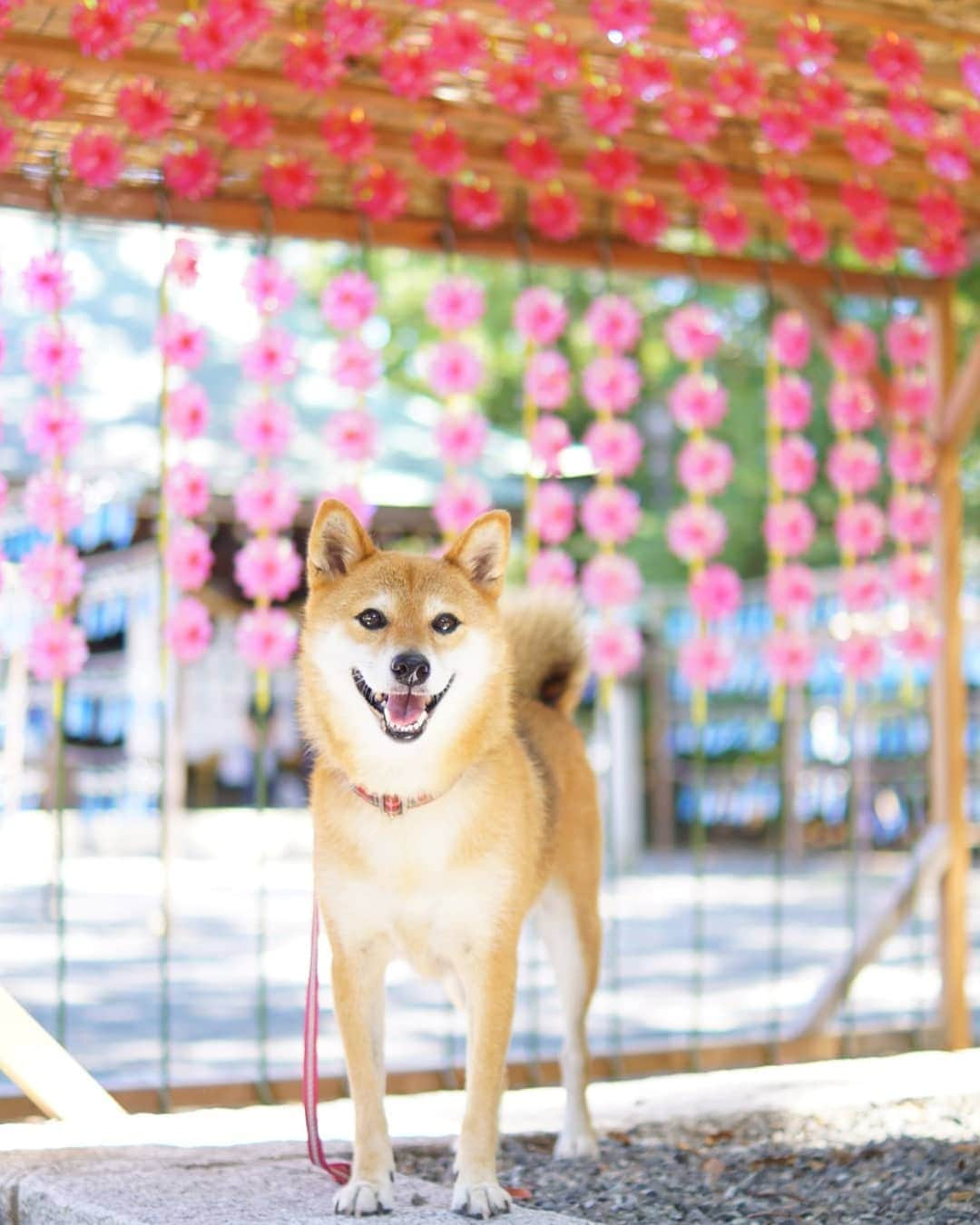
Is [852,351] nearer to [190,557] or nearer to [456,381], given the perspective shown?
[456,381]

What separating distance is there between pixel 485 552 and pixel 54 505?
2.23 metres

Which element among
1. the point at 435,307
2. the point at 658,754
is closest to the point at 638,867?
the point at 658,754

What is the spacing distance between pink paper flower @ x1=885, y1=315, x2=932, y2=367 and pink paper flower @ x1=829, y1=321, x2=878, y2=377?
0.35 ft

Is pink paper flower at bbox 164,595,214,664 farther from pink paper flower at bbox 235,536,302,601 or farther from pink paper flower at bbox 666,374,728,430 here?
pink paper flower at bbox 666,374,728,430

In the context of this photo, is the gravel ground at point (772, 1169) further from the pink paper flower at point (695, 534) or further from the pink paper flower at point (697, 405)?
the pink paper flower at point (697, 405)

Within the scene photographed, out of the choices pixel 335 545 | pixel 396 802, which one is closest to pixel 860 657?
pixel 335 545

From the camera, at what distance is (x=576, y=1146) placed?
411 centimetres

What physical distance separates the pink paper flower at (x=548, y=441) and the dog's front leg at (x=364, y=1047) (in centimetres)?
301

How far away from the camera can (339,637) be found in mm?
3436

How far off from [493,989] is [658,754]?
41.8 feet

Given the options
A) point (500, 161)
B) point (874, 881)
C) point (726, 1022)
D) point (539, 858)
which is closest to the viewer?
point (539, 858)

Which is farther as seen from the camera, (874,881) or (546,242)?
(874,881)

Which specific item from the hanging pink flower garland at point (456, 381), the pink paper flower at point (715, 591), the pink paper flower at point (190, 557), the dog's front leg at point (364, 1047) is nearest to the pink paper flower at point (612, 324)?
the hanging pink flower garland at point (456, 381)

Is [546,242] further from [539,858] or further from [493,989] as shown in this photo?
[493,989]
